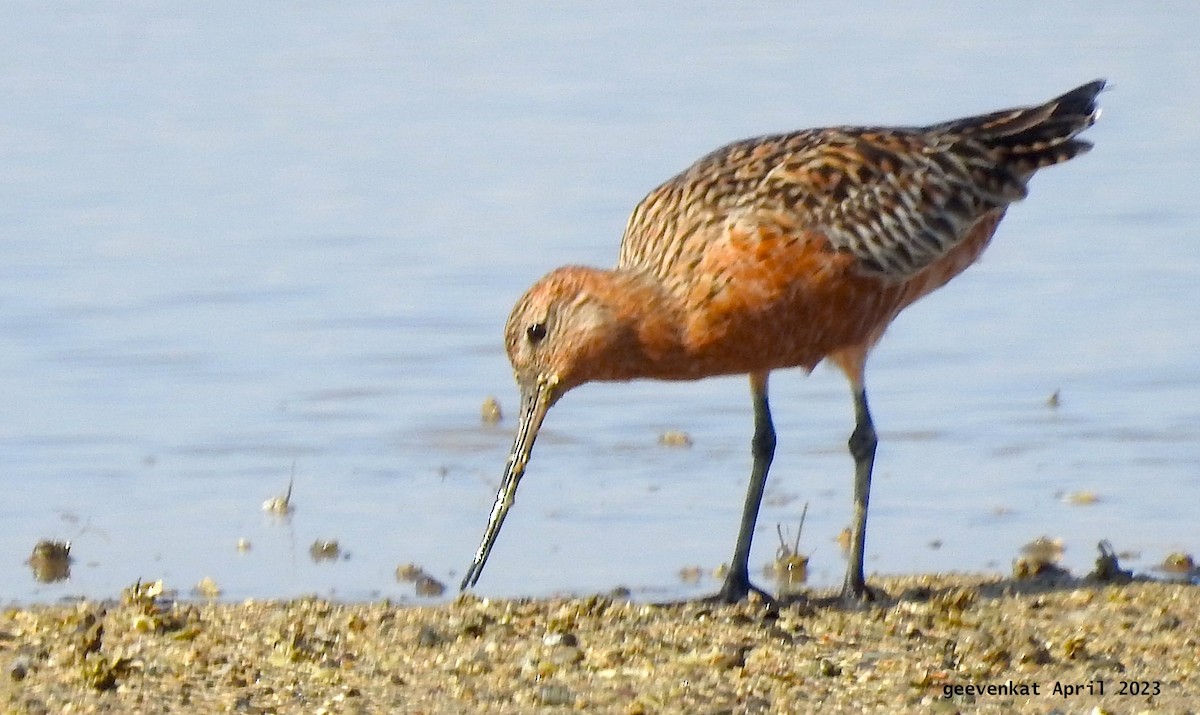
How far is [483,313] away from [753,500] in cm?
395

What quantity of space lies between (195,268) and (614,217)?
90.2 inches

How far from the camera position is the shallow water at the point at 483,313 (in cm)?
897

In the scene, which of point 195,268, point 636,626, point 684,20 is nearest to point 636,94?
point 684,20

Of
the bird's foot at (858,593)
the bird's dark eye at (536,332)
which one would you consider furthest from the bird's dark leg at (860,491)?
the bird's dark eye at (536,332)

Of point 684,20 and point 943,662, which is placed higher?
point 684,20

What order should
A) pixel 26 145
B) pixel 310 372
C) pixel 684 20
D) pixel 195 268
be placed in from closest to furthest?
pixel 310 372 → pixel 195 268 → pixel 26 145 → pixel 684 20

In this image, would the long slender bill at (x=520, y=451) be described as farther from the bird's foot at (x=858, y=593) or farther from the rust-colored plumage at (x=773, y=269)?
the bird's foot at (x=858, y=593)

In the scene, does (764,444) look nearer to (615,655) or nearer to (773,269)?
(773,269)

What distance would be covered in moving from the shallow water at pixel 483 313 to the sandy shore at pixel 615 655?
29.3 inches

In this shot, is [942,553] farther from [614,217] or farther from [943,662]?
[614,217]

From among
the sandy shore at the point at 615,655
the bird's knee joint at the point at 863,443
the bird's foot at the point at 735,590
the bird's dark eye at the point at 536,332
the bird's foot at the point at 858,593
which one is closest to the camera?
the sandy shore at the point at 615,655

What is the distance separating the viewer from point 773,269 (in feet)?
25.2

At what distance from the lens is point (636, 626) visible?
7352 millimetres

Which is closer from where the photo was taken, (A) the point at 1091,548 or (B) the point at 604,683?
(B) the point at 604,683
